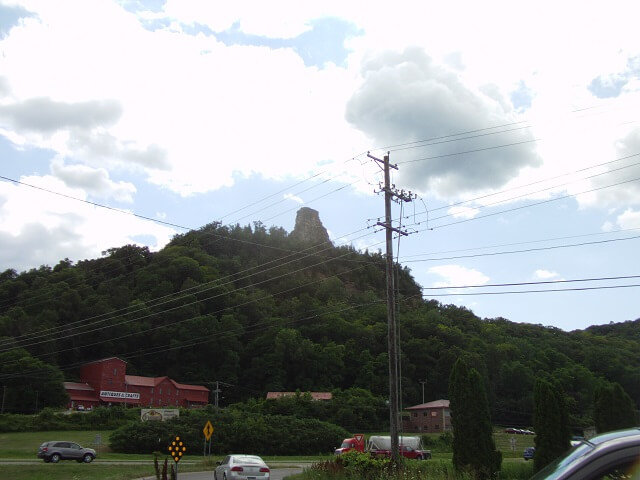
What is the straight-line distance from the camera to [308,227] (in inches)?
7456

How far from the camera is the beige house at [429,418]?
283 feet

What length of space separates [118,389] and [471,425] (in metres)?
85.0

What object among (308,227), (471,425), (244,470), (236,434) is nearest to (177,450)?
(244,470)

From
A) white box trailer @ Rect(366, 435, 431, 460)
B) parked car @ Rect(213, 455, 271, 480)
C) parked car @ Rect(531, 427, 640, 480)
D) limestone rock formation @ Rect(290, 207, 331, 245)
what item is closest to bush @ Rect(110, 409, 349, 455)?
white box trailer @ Rect(366, 435, 431, 460)

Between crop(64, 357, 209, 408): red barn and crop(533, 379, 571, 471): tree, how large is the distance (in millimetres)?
81521

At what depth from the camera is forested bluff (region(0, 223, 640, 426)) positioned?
100 m

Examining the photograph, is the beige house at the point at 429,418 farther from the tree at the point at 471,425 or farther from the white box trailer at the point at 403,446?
the tree at the point at 471,425

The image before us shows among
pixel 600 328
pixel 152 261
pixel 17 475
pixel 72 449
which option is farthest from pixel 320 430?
pixel 600 328

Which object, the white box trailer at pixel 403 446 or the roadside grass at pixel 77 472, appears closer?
the roadside grass at pixel 77 472

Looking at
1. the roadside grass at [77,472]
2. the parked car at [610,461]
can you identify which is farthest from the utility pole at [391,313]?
the parked car at [610,461]

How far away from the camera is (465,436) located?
864 inches

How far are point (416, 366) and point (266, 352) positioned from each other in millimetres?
28516

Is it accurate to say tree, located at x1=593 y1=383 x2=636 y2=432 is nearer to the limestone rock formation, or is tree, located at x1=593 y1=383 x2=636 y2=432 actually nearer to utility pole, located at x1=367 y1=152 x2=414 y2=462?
utility pole, located at x1=367 y1=152 x2=414 y2=462

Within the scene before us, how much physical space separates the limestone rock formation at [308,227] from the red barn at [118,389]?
88819 mm
